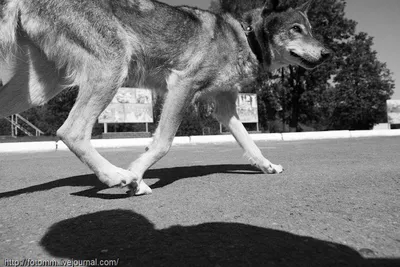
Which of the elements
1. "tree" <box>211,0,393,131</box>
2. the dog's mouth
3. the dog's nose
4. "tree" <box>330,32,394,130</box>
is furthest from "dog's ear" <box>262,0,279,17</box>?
"tree" <box>330,32,394,130</box>

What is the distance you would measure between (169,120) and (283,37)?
2135mm

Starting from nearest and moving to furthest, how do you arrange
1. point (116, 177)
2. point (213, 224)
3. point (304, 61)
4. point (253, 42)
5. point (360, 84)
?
point (213, 224) → point (116, 177) → point (253, 42) → point (304, 61) → point (360, 84)

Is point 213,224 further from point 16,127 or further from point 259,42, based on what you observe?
point 16,127

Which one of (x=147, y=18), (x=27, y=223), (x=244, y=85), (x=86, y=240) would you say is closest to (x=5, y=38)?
(x=147, y=18)

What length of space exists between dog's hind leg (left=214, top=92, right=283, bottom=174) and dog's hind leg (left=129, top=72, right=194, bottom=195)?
945mm

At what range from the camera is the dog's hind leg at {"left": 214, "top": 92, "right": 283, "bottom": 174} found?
4.16 m

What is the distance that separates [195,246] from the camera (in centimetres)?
157

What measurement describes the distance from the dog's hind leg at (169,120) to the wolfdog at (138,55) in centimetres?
1

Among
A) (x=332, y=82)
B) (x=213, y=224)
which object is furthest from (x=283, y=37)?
(x=332, y=82)

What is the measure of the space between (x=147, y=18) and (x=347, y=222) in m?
2.82

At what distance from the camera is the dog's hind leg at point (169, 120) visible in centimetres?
323

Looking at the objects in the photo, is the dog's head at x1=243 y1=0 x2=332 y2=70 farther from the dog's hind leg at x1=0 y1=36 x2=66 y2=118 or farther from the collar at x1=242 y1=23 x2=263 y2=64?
the dog's hind leg at x1=0 y1=36 x2=66 y2=118

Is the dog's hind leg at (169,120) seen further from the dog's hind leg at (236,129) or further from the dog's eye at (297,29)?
the dog's eye at (297,29)

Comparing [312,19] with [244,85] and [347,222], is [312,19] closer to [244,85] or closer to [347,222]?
[244,85]
